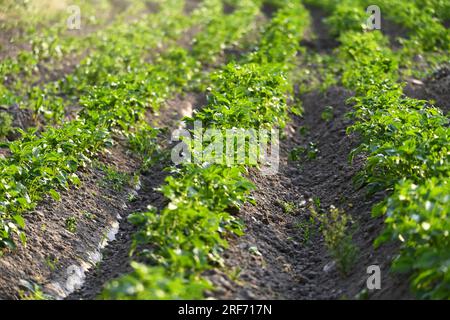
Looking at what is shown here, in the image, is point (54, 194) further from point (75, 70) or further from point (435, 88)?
point (435, 88)

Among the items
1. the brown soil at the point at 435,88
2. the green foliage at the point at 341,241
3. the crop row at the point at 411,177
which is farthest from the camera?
the brown soil at the point at 435,88

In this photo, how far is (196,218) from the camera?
523 centimetres

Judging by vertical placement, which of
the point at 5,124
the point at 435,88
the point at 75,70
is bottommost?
the point at 5,124

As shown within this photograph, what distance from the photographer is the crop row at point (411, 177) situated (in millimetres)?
4602

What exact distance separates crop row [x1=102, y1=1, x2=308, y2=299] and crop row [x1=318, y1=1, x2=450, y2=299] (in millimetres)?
1099

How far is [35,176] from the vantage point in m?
6.40

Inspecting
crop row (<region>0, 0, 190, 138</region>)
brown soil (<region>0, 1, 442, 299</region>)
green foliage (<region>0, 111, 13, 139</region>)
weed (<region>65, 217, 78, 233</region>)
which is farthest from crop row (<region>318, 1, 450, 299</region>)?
green foliage (<region>0, 111, 13, 139</region>)

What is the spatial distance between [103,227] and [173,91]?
419 cm

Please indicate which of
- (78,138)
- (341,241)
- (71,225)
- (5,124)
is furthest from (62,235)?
(5,124)

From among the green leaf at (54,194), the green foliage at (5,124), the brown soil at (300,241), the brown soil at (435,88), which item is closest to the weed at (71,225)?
the green leaf at (54,194)

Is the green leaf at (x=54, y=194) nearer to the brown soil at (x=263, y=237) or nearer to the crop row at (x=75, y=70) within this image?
the brown soil at (x=263, y=237)

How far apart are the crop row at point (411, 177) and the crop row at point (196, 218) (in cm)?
110

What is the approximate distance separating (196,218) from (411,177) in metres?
1.81
